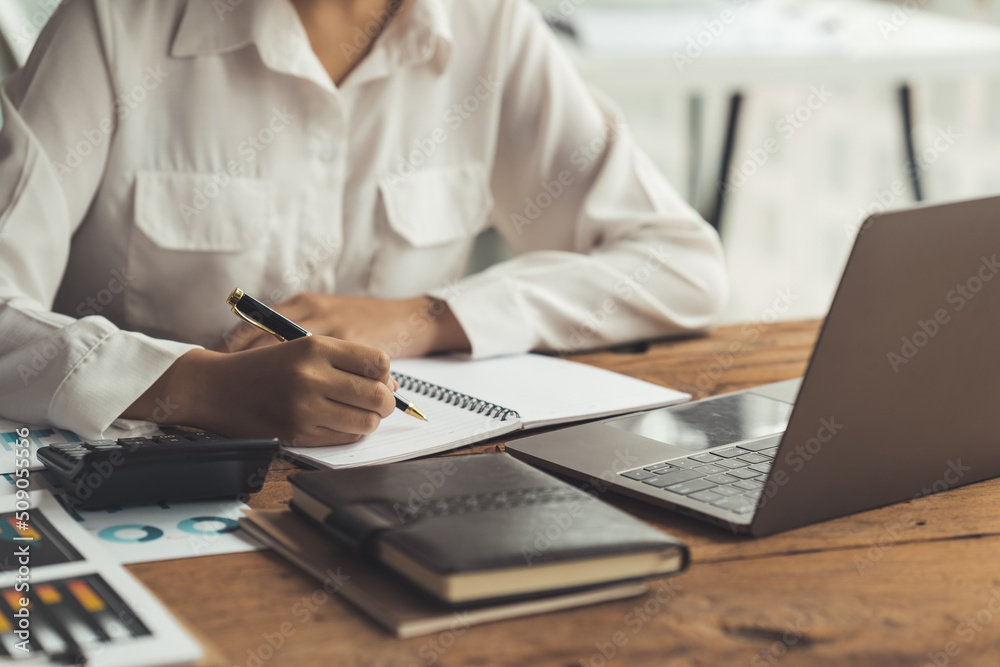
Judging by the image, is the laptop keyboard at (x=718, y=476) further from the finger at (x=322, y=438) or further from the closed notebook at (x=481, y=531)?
the finger at (x=322, y=438)

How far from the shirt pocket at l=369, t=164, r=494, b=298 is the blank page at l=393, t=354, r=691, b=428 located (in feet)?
1.05

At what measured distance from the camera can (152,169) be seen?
48.1 inches

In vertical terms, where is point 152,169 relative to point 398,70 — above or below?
below

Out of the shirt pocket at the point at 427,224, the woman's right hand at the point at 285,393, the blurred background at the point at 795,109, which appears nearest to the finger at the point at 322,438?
the woman's right hand at the point at 285,393

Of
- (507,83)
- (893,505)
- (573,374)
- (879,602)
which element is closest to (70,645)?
(879,602)

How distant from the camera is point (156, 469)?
656 millimetres

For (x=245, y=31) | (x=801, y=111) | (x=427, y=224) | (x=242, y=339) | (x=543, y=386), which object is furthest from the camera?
(x=801, y=111)

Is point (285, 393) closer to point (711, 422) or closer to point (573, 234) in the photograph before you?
point (711, 422)

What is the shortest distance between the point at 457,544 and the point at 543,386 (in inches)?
19.4

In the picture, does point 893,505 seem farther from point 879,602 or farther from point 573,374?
point 573,374

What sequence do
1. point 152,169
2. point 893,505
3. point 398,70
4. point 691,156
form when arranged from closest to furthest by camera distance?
point 893,505 < point 152,169 < point 398,70 < point 691,156

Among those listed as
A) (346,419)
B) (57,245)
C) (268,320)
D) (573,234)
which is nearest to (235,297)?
(268,320)

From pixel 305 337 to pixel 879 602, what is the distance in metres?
0.50

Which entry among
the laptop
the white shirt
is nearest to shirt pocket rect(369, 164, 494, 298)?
the white shirt
